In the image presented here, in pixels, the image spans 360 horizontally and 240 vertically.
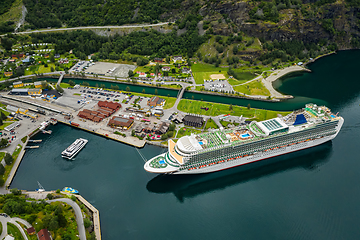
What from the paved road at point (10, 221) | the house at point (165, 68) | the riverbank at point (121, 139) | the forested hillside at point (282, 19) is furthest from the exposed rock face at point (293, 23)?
the paved road at point (10, 221)

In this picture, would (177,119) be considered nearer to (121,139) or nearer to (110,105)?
(121,139)

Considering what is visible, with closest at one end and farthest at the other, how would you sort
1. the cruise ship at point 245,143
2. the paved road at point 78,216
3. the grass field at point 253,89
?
1. the paved road at point 78,216
2. the cruise ship at point 245,143
3. the grass field at point 253,89

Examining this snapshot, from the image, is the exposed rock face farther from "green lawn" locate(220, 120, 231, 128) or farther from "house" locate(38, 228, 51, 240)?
"house" locate(38, 228, 51, 240)

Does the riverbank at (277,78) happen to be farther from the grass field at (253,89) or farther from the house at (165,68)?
the house at (165,68)

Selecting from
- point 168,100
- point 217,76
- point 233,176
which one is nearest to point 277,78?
point 217,76

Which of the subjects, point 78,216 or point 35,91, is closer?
point 78,216

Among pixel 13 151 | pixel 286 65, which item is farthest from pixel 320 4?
pixel 13 151

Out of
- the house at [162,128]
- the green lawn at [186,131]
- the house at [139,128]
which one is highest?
the house at [139,128]
